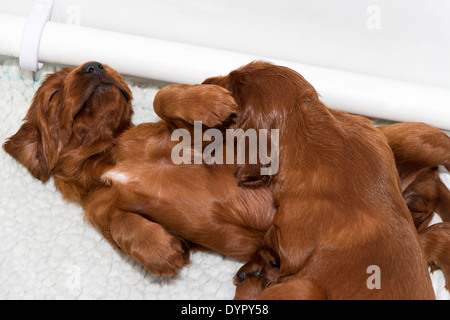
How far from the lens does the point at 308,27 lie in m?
2.52

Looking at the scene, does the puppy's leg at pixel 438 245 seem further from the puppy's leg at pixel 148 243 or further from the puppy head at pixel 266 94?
the puppy's leg at pixel 148 243

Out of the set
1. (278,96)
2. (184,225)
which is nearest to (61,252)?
(184,225)

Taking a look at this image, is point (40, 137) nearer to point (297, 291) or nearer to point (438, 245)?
point (297, 291)

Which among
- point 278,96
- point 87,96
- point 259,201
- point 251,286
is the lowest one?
point 251,286

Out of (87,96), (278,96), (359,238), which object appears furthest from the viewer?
(87,96)

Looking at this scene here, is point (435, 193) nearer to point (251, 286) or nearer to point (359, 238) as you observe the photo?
point (359, 238)

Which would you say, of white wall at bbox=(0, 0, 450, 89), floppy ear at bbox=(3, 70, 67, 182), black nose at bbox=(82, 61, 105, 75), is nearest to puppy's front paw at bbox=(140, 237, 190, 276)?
floppy ear at bbox=(3, 70, 67, 182)

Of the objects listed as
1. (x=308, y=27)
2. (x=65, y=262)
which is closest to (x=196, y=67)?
(x=308, y=27)

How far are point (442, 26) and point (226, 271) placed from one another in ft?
4.84

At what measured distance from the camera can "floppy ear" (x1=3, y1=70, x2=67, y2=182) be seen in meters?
1.91

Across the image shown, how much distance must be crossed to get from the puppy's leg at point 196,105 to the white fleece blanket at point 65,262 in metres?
0.55

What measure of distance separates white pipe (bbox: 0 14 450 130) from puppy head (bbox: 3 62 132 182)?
0.25 meters

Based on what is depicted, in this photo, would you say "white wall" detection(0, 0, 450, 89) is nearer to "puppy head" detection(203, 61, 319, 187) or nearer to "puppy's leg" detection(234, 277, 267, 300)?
"puppy head" detection(203, 61, 319, 187)

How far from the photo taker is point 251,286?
1729mm
